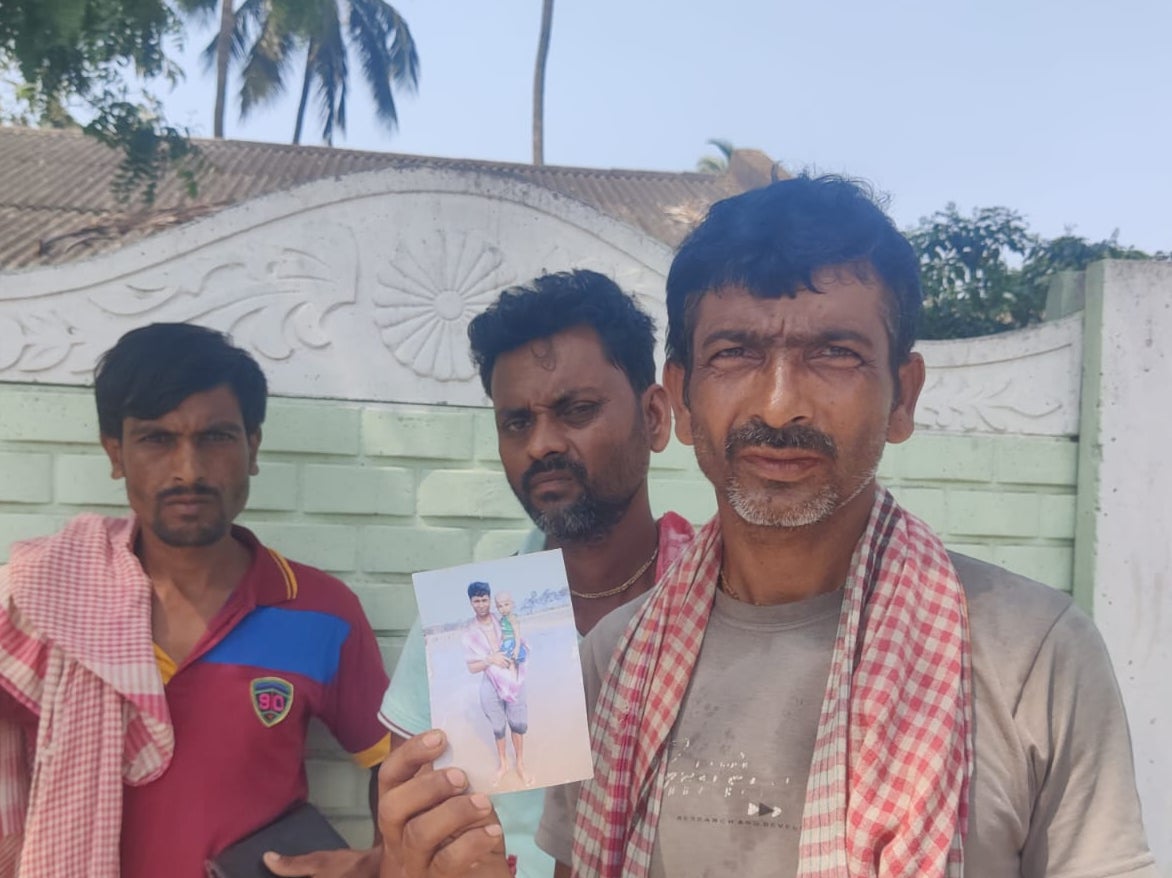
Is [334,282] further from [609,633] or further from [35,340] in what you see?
[609,633]

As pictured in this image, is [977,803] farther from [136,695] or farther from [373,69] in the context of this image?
[373,69]

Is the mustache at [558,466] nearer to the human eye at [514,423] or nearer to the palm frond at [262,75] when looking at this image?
the human eye at [514,423]

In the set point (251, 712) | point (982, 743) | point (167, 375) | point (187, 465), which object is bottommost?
point (251, 712)

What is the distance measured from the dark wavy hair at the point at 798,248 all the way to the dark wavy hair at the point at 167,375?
1452 mm

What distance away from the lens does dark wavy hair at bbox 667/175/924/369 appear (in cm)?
135

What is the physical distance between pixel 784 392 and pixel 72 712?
5.75 ft

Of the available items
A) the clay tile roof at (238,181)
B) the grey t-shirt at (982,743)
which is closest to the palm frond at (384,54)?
the clay tile roof at (238,181)

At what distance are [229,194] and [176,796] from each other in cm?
932

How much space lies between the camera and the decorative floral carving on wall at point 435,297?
3016 mm

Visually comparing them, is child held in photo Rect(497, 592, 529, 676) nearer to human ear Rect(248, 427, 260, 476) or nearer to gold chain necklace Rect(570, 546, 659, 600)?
gold chain necklace Rect(570, 546, 659, 600)

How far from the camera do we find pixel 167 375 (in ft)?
7.86

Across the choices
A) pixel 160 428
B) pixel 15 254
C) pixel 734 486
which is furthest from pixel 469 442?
pixel 15 254

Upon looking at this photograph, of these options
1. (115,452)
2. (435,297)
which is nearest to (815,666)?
(115,452)

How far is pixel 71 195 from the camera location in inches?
385
